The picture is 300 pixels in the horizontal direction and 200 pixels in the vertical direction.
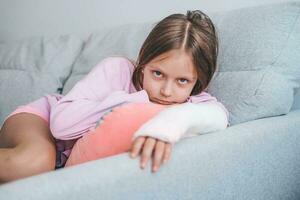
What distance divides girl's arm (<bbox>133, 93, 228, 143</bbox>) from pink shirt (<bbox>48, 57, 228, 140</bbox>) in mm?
192

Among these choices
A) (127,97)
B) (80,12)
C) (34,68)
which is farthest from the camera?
(80,12)

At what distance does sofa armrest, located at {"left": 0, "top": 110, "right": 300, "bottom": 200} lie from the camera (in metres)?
0.53

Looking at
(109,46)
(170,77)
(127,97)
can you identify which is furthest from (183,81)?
(109,46)

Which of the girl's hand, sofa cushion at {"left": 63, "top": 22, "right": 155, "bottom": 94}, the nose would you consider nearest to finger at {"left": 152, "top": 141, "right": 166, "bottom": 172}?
the girl's hand

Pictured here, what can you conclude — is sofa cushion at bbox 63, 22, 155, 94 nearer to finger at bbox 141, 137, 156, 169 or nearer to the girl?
the girl

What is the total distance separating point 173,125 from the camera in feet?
2.15

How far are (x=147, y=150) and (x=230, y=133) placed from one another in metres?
0.23

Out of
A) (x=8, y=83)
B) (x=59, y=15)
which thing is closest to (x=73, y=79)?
(x=8, y=83)

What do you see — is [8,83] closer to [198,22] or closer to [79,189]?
[198,22]

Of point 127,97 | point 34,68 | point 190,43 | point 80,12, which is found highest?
point 190,43

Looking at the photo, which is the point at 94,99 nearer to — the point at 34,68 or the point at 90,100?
the point at 90,100

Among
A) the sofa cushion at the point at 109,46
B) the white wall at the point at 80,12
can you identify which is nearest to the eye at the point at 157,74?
the sofa cushion at the point at 109,46

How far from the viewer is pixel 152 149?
621mm

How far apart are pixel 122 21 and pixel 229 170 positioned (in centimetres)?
125
